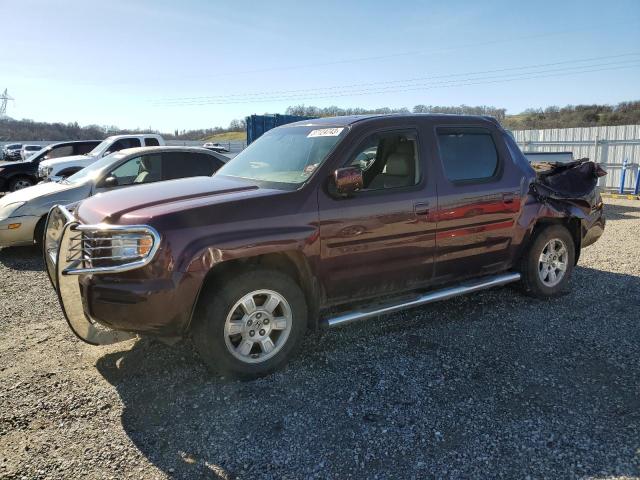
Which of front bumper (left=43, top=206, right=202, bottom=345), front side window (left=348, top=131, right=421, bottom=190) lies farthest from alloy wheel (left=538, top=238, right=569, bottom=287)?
front bumper (left=43, top=206, right=202, bottom=345)

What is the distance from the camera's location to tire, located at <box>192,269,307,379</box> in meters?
3.44

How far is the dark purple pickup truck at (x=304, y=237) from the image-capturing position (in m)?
3.27

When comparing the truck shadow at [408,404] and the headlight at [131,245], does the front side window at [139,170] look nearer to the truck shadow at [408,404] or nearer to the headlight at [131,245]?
the truck shadow at [408,404]

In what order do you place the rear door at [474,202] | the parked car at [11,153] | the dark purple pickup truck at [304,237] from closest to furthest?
the dark purple pickup truck at [304,237], the rear door at [474,202], the parked car at [11,153]

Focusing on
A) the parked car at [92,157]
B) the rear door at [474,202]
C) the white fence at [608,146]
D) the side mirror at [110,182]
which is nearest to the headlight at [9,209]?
the side mirror at [110,182]

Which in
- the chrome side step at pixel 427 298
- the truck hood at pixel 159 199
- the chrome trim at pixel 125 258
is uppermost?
the truck hood at pixel 159 199

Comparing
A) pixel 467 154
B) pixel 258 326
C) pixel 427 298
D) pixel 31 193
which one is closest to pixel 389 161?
pixel 467 154

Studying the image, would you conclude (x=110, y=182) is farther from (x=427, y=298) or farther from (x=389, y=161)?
(x=427, y=298)

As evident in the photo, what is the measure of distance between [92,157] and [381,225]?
1067cm

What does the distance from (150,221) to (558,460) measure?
2873 millimetres

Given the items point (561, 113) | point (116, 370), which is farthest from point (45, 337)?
point (561, 113)

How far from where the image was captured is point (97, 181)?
303 inches

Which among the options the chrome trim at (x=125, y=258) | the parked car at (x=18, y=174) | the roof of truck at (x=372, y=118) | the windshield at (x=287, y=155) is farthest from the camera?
the parked car at (x=18, y=174)

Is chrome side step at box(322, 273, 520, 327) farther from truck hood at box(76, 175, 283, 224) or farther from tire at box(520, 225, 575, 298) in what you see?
truck hood at box(76, 175, 283, 224)
